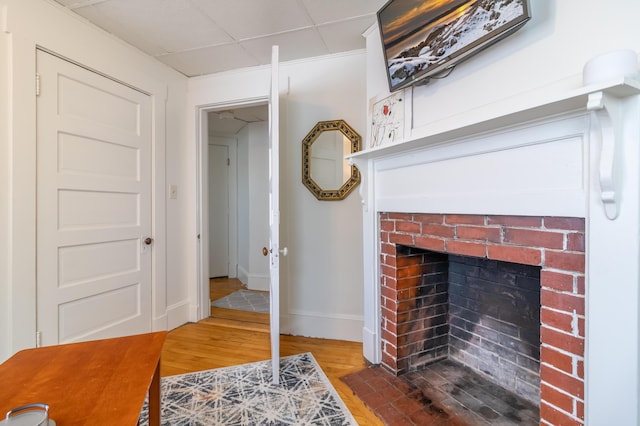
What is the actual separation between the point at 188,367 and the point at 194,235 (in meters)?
1.26

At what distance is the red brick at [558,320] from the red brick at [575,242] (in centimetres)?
24

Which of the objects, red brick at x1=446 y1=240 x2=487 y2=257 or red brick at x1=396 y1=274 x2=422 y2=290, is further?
red brick at x1=396 y1=274 x2=422 y2=290

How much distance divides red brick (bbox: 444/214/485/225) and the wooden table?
1.42 m

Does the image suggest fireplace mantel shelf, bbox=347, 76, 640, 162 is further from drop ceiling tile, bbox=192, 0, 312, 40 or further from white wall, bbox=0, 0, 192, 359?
white wall, bbox=0, 0, 192, 359

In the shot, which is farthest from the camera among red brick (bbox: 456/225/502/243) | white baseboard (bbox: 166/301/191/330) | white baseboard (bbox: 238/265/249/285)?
white baseboard (bbox: 238/265/249/285)

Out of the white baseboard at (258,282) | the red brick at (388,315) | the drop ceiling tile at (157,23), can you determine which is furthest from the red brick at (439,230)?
the white baseboard at (258,282)

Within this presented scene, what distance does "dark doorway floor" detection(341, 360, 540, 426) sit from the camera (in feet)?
5.03

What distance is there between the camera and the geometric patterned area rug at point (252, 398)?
1.58 metres

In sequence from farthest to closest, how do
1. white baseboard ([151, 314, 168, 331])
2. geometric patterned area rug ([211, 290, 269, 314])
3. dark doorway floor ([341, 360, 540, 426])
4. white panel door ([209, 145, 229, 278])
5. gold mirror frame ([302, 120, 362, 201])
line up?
white panel door ([209, 145, 229, 278])
geometric patterned area rug ([211, 290, 269, 314])
white baseboard ([151, 314, 168, 331])
gold mirror frame ([302, 120, 362, 201])
dark doorway floor ([341, 360, 540, 426])

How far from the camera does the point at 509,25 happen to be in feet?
3.73

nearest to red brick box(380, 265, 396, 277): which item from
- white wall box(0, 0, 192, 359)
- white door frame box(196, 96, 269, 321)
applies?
white door frame box(196, 96, 269, 321)

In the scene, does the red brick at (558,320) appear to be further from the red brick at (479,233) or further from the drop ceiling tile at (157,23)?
the drop ceiling tile at (157,23)

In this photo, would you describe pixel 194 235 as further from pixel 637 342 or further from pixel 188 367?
pixel 637 342

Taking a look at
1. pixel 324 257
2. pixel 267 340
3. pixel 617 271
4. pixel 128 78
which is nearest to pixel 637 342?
pixel 617 271
